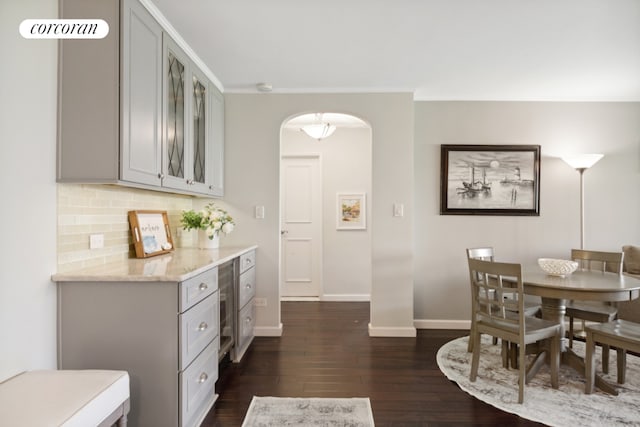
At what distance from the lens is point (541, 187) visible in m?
3.91

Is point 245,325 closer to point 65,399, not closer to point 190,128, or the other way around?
point 190,128

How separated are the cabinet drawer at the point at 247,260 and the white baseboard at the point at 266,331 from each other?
0.70 meters

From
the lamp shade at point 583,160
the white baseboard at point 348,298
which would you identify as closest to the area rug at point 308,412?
the white baseboard at point 348,298

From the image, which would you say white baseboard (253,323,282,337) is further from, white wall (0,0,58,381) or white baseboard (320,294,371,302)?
white wall (0,0,58,381)

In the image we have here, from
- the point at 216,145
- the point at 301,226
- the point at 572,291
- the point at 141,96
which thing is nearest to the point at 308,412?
the point at 572,291

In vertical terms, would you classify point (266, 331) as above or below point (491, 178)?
below

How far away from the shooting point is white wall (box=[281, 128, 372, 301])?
5.13 meters

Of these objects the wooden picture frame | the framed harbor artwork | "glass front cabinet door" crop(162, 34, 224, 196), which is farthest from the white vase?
the framed harbor artwork

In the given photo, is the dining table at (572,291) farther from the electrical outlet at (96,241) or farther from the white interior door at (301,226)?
the white interior door at (301,226)

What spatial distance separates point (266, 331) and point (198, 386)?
1.61 m

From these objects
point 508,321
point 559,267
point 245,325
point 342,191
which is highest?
point 342,191

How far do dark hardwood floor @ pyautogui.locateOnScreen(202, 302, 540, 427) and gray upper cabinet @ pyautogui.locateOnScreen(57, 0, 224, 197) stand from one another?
1.56 meters

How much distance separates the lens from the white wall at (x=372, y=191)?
3.61 metres

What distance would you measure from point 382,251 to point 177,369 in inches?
92.4
